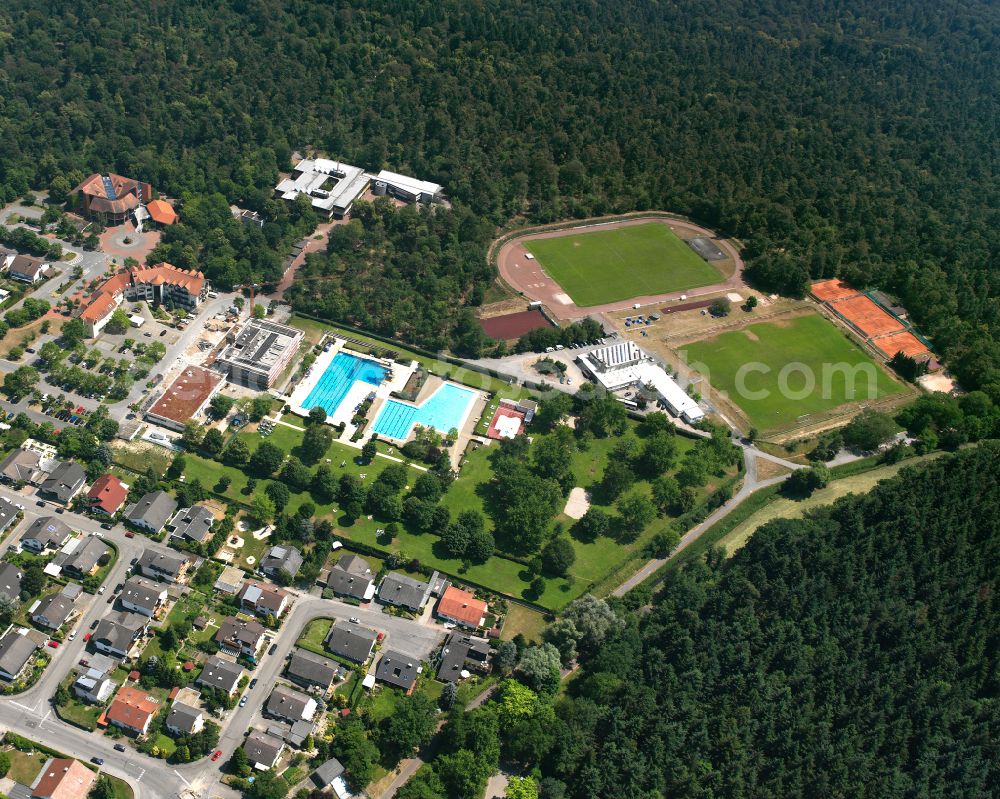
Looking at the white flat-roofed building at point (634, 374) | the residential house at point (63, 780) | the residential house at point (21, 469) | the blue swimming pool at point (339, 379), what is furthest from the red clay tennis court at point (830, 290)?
the residential house at point (63, 780)

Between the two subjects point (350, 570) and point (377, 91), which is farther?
point (377, 91)

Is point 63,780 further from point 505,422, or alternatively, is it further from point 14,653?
point 505,422

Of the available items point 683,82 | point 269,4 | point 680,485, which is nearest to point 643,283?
point 680,485

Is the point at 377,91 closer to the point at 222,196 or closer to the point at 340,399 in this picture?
the point at 222,196

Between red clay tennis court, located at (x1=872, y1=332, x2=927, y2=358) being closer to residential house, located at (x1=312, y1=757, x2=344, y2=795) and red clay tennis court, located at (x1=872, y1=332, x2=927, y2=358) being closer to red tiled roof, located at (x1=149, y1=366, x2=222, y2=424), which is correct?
red tiled roof, located at (x1=149, y1=366, x2=222, y2=424)

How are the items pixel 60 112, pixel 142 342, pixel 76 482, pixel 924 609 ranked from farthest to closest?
pixel 60 112, pixel 142 342, pixel 76 482, pixel 924 609

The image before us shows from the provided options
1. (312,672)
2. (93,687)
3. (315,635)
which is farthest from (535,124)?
(93,687)
